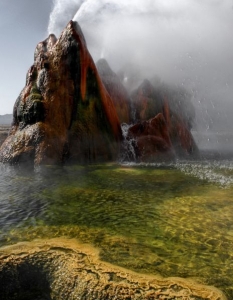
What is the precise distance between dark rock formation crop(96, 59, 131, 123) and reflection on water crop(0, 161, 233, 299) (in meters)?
14.7

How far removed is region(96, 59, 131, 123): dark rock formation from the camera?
2698 centimetres

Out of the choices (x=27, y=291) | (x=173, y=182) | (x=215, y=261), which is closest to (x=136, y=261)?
(x=215, y=261)

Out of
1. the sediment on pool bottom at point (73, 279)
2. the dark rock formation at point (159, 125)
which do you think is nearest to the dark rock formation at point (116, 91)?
the dark rock formation at point (159, 125)

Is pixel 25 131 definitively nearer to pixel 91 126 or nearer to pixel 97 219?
pixel 91 126

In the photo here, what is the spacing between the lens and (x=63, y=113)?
19.8m

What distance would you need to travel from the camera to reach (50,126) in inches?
748

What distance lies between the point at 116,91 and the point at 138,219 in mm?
21544

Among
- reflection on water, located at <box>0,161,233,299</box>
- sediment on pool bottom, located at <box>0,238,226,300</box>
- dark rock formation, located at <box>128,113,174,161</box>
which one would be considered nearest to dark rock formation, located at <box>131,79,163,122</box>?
dark rock formation, located at <box>128,113,174,161</box>

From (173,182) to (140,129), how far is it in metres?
11.2

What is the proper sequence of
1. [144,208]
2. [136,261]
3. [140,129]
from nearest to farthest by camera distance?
[136,261] → [144,208] → [140,129]

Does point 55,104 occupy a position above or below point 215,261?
above

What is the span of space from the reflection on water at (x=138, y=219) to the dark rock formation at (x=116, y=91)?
48.2ft

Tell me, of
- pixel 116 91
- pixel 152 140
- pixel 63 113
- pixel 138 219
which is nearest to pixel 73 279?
pixel 138 219

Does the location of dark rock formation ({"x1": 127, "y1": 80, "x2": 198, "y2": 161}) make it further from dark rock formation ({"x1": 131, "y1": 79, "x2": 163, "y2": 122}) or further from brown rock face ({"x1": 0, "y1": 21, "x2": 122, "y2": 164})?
brown rock face ({"x1": 0, "y1": 21, "x2": 122, "y2": 164})
